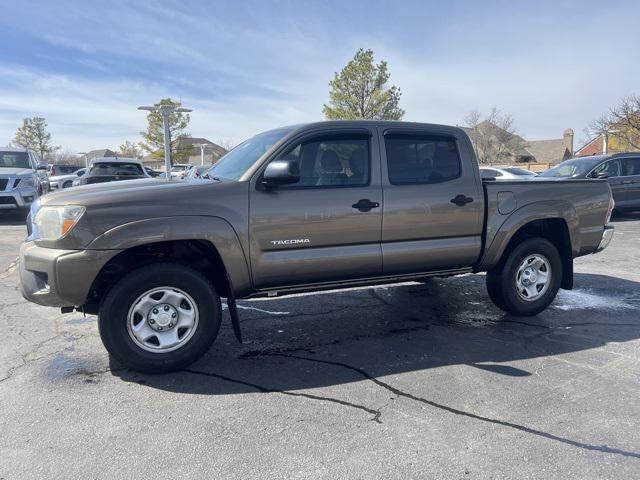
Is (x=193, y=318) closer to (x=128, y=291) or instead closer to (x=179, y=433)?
(x=128, y=291)

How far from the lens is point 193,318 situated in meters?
3.84

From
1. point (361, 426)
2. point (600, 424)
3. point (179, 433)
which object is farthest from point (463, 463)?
point (179, 433)

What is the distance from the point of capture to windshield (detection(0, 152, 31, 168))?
547 inches

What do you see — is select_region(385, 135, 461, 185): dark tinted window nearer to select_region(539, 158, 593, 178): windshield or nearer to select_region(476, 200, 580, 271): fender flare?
select_region(476, 200, 580, 271): fender flare

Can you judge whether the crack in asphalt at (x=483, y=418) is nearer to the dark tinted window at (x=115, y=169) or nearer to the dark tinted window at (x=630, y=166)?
the dark tinted window at (x=115, y=169)

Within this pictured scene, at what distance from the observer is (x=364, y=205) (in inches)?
168

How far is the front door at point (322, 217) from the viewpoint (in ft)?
13.1

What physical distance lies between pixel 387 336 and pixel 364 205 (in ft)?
4.28

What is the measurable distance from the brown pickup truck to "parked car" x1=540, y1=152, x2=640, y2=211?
8.57 m

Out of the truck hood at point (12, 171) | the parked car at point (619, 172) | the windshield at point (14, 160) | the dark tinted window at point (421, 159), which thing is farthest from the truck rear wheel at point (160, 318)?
the windshield at point (14, 160)


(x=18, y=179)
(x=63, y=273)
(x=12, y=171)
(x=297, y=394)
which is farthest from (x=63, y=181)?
(x=297, y=394)

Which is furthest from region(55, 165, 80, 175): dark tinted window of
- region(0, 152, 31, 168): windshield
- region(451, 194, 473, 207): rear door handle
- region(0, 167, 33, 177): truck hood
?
region(451, 194, 473, 207): rear door handle

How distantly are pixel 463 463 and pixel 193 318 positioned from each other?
2208mm

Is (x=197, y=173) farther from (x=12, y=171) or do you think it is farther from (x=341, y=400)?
(x=12, y=171)
